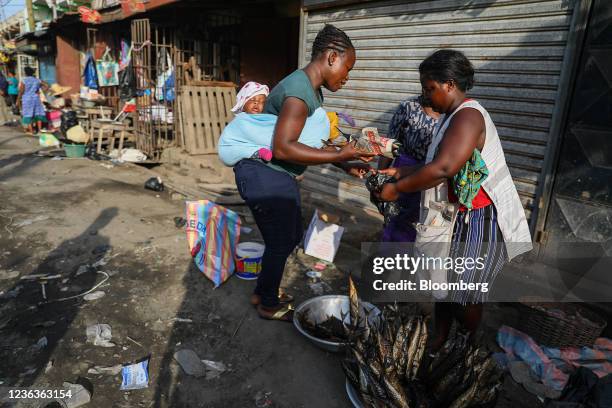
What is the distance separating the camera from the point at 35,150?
999 centimetres

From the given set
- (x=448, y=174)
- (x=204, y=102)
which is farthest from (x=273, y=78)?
(x=448, y=174)

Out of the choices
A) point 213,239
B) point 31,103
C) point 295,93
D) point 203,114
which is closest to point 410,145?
point 295,93

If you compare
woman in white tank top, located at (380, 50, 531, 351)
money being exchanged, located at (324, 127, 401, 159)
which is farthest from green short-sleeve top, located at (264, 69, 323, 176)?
woman in white tank top, located at (380, 50, 531, 351)

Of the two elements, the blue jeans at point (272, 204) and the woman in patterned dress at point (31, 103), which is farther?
the woman in patterned dress at point (31, 103)

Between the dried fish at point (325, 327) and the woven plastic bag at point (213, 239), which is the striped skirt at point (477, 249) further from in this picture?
the woven plastic bag at point (213, 239)

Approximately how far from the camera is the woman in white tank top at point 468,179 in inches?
79.6

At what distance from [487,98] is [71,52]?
16423 millimetres

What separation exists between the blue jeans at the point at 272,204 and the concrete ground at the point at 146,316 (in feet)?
2.22

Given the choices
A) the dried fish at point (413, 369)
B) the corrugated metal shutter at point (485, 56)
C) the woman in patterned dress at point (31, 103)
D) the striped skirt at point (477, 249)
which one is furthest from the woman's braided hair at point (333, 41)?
the woman in patterned dress at point (31, 103)

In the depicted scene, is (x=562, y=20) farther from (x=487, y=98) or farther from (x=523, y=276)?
(x=523, y=276)

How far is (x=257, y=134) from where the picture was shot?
2621mm

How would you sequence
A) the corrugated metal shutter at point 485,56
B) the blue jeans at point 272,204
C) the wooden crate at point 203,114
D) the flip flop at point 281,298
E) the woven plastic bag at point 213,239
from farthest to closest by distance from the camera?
the wooden crate at point 203,114 < the woven plastic bag at point 213,239 < the corrugated metal shutter at point 485,56 < the flip flop at point 281,298 < the blue jeans at point 272,204

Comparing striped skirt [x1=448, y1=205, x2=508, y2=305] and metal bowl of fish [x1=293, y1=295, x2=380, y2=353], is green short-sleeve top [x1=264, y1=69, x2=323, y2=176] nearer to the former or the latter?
striped skirt [x1=448, y1=205, x2=508, y2=305]

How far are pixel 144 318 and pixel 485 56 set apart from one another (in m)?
4.11
